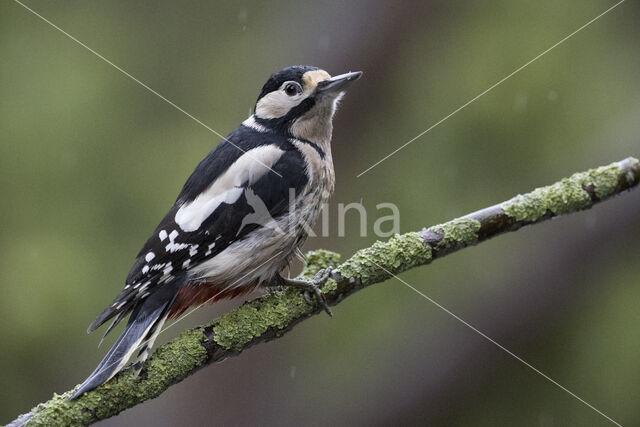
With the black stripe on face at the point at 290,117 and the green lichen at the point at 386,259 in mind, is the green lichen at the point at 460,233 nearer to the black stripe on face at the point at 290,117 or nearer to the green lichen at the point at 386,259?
the green lichen at the point at 386,259

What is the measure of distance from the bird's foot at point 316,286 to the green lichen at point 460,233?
0.39 metres

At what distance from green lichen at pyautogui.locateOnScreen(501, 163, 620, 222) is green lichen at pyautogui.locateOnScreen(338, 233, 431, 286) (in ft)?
1.06

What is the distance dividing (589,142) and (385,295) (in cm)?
126

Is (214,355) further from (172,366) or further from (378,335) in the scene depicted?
(378,335)

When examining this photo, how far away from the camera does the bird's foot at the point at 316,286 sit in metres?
2.56

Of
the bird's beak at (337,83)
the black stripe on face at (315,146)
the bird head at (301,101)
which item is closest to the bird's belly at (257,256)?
the black stripe on face at (315,146)

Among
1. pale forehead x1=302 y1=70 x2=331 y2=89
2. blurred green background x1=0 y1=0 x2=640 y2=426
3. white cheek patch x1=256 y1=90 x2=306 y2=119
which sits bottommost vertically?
blurred green background x1=0 y1=0 x2=640 y2=426

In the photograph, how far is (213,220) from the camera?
2756 millimetres

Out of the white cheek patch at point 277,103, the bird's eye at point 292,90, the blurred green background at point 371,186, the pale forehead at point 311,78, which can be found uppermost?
the pale forehead at point 311,78

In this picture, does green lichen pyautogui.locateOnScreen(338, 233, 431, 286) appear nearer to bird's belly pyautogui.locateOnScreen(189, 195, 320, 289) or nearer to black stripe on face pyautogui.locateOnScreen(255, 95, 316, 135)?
bird's belly pyautogui.locateOnScreen(189, 195, 320, 289)

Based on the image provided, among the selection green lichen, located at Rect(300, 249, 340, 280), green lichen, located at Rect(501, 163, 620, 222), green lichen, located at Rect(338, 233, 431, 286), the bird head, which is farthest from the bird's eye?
green lichen, located at Rect(501, 163, 620, 222)

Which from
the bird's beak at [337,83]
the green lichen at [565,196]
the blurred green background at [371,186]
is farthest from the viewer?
the blurred green background at [371,186]

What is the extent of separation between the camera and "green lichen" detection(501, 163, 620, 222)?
268cm

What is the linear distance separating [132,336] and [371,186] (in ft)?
6.95
